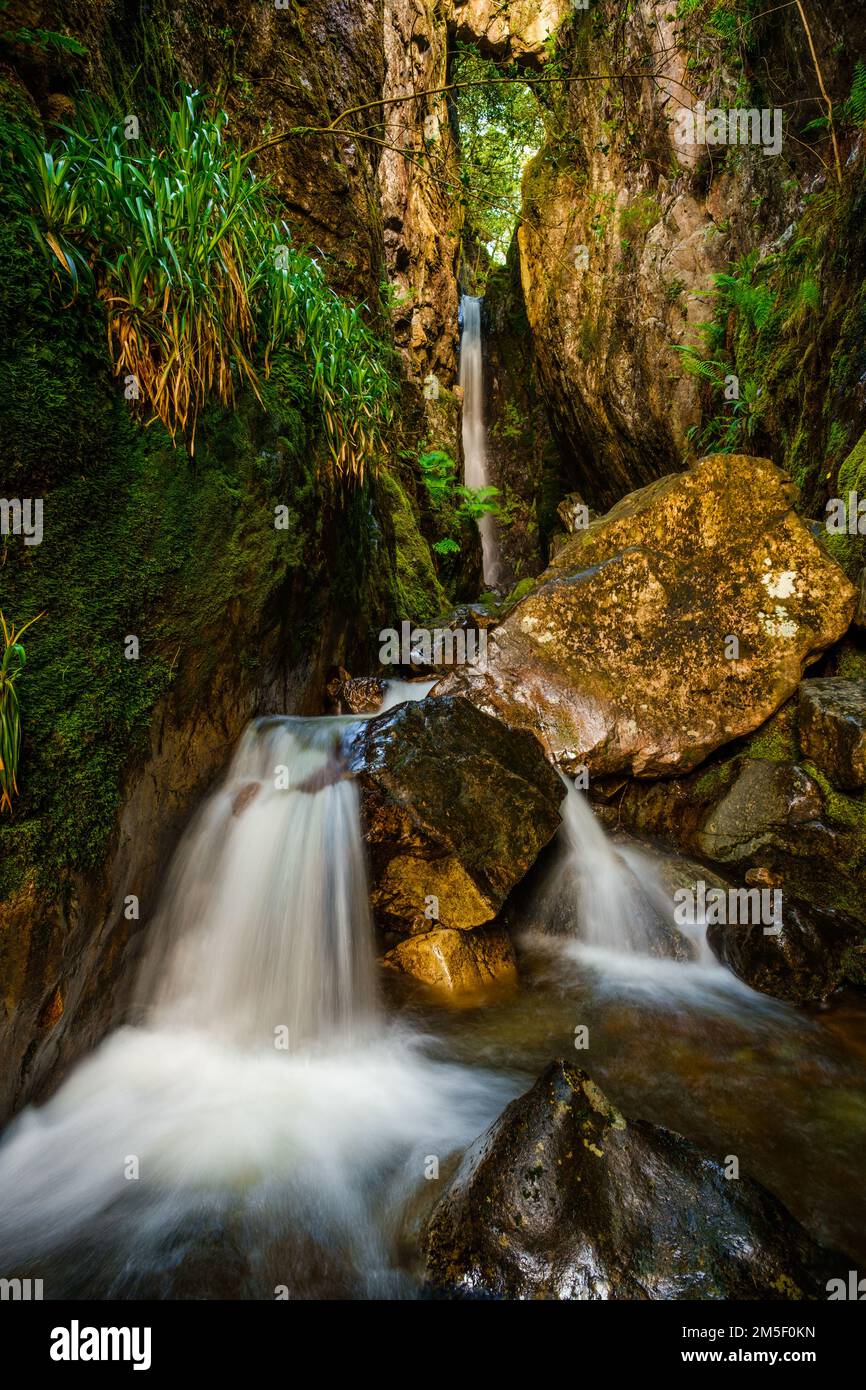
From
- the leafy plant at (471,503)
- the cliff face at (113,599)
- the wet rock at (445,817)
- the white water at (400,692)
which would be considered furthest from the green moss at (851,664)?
the leafy plant at (471,503)

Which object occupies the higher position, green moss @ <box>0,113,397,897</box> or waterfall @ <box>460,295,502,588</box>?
waterfall @ <box>460,295,502,588</box>

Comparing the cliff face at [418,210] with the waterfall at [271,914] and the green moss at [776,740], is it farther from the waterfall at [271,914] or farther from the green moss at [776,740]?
the waterfall at [271,914]

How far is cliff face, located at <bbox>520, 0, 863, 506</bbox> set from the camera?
756 centimetres

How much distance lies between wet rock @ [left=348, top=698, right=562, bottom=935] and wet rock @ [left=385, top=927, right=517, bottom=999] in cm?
10

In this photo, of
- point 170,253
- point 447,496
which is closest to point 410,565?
point 447,496

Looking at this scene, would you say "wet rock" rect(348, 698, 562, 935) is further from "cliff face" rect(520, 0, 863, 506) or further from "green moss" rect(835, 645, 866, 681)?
"cliff face" rect(520, 0, 863, 506)

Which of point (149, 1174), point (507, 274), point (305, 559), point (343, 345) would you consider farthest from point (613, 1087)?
point (507, 274)

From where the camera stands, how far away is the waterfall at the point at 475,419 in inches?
609

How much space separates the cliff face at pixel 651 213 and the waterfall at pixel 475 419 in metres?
3.19

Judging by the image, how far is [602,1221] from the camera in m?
1.81

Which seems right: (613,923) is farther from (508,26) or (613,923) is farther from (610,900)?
(508,26)

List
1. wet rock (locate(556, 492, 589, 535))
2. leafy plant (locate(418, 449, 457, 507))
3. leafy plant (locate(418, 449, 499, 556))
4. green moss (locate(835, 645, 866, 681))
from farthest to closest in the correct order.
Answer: wet rock (locate(556, 492, 589, 535)) → leafy plant (locate(418, 449, 499, 556)) → leafy plant (locate(418, 449, 457, 507)) → green moss (locate(835, 645, 866, 681))

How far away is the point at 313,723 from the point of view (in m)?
4.81

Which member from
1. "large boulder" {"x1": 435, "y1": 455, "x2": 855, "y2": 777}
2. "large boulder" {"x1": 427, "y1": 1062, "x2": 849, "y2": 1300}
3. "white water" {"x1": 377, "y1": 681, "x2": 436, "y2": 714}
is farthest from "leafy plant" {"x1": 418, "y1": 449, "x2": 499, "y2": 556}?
"large boulder" {"x1": 427, "y1": 1062, "x2": 849, "y2": 1300}
